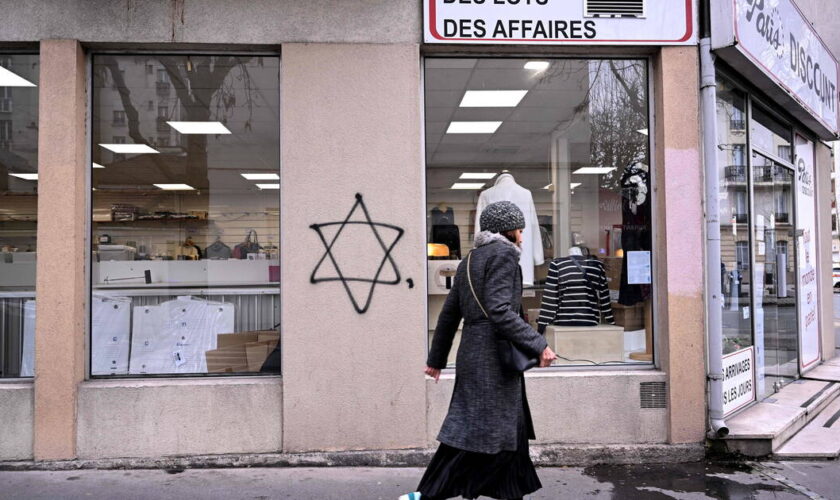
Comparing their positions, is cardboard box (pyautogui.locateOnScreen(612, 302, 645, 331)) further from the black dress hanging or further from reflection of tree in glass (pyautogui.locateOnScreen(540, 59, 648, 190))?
reflection of tree in glass (pyautogui.locateOnScreen(540, 59, 648, 190))

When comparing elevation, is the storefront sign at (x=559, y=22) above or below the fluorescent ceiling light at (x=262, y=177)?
above

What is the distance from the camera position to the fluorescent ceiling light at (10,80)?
19.4 feet

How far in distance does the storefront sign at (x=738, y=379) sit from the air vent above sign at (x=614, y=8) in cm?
312

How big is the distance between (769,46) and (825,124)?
257 centimetres

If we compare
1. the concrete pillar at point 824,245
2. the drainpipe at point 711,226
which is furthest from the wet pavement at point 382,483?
the concrete pillar at point 824,245

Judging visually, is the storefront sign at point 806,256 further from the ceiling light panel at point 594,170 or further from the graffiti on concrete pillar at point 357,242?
the graffiti on concrete pillar at point 357,242

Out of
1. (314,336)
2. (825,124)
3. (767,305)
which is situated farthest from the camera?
(825,124)

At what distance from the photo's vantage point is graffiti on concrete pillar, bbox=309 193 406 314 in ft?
18.3

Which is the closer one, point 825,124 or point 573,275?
point 573,275

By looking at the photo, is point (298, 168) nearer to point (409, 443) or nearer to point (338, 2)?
point (338, 2)

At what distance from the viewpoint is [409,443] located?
18.3ft

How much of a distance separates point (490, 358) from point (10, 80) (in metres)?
4.97

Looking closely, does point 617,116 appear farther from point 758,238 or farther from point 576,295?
point 758,238

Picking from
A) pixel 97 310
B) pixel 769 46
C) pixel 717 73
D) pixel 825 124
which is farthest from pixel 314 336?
pixel 825 124
